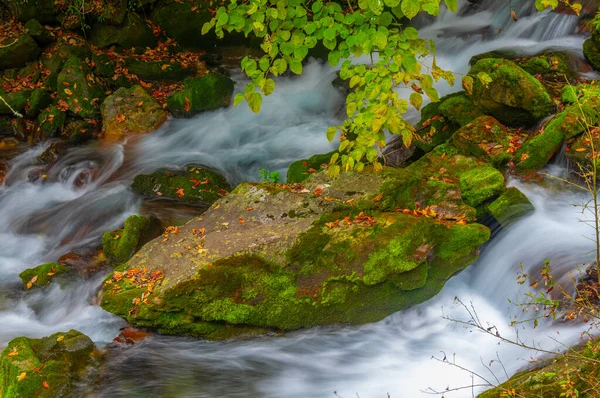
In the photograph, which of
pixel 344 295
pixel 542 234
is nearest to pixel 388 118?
pixel 344 295

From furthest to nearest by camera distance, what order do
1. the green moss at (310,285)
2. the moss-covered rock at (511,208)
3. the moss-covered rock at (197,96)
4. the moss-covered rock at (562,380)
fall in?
the moss-covered rock at (197,96) < the moss-covered rock at (511,208) < the green moss at (310,285) < the moss-covered rock at (562,380)

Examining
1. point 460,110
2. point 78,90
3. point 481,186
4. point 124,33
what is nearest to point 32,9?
point 124,33

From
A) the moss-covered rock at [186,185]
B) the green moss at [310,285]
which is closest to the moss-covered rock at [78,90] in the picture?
the moss-covered rock at [186,185]

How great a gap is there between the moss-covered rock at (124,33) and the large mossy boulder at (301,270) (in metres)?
7.62

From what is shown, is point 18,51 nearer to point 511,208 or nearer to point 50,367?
point 50,367

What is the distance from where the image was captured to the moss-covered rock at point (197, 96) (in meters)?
11.1

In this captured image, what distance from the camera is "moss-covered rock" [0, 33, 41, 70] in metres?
11.7

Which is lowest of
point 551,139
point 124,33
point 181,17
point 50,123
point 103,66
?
point 551,139

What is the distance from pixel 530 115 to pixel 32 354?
22.2 ft

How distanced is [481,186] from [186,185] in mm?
4457

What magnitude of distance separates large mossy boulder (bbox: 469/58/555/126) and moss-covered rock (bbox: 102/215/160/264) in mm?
4930

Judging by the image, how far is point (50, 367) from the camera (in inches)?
202

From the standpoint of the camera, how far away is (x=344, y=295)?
18.9 feet

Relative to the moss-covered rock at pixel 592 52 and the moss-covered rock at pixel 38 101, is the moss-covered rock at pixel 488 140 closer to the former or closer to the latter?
the moss-covered rock at pixel 592 52
